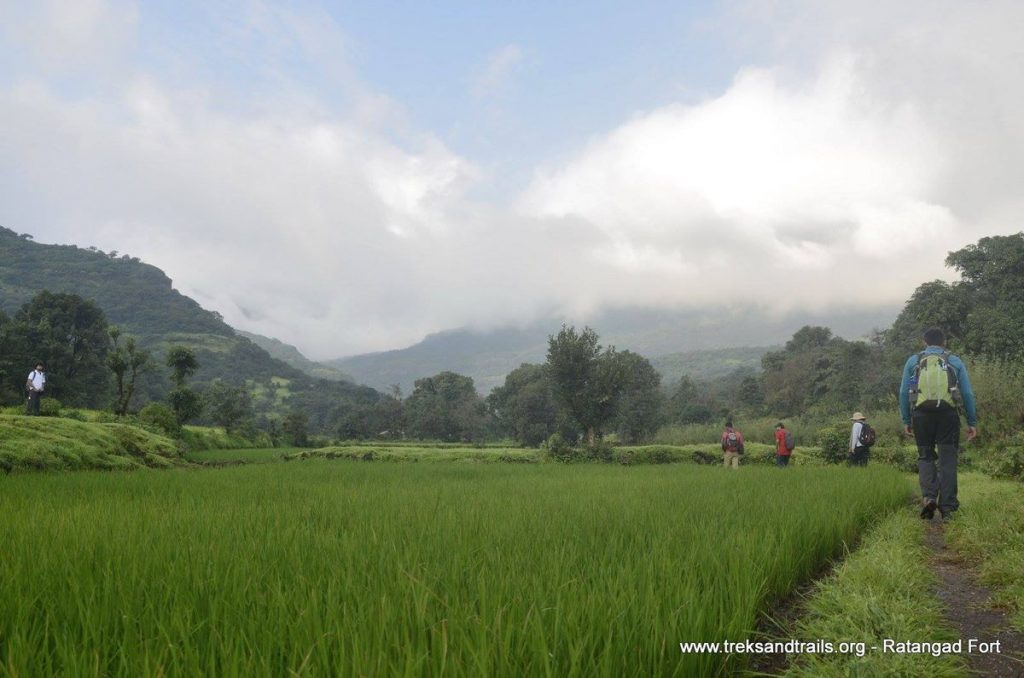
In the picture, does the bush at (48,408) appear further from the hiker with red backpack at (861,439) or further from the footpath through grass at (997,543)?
the hiker with red backpack at (861,439)

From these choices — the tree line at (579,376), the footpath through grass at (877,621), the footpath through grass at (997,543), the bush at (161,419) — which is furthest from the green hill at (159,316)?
the footpath through grass at (877,621)

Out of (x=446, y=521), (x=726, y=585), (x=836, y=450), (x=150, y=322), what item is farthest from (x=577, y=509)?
(x=150, y=322)

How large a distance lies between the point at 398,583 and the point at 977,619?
131 inches

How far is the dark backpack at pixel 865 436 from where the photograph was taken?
13719mm

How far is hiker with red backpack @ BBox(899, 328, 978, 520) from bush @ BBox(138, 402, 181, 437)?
25.9 metres

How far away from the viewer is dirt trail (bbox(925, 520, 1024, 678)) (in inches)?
98.2

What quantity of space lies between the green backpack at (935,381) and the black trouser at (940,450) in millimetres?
109

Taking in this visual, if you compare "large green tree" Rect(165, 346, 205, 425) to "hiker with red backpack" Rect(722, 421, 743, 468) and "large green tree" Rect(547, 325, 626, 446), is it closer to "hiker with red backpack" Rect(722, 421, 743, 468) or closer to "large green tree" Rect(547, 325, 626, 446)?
"large green tree" Rect(547, 325, 626, 446)

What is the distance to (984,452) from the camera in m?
18.7

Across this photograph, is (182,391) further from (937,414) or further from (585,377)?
(937,414)

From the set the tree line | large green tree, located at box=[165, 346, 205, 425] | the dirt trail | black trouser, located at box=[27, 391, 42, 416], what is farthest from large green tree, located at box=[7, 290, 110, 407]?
the dirt trail

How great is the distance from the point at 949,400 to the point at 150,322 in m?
141

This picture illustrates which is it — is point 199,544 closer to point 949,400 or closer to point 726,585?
point 726,585

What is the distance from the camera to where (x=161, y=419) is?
2381cm
